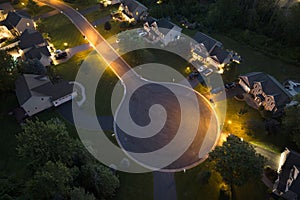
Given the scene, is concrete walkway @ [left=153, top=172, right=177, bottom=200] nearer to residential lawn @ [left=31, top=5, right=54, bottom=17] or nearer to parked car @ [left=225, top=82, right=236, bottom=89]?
parked car @ [left=225, top=82, right=236, bottom=89]

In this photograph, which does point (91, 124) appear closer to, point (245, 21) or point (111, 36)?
point (111, 36)

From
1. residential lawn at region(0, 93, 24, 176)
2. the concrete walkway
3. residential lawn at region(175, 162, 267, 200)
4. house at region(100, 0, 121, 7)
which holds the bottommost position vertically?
residential lawn at region(0, 93, 24, 176)

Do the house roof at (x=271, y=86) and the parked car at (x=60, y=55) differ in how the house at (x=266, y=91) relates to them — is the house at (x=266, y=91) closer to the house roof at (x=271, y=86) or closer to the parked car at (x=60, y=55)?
the house roof at (x=271, y=86)

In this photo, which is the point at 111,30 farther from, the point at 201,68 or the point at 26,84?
the point at 26,84

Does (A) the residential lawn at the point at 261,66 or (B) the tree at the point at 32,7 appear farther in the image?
(B) the tree at the point at 32,7

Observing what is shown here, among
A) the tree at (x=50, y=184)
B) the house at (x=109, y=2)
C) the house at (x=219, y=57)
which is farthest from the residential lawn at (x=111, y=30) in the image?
the tree at (x=50, y=184)

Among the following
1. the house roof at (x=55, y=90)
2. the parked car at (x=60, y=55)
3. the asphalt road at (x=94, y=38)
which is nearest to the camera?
the house roof at (x=55, y=90)

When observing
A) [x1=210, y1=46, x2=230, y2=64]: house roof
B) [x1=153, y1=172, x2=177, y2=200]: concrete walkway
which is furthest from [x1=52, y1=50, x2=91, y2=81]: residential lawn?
[x1=210, y1=46, x2=230, y2=64]: house roof
